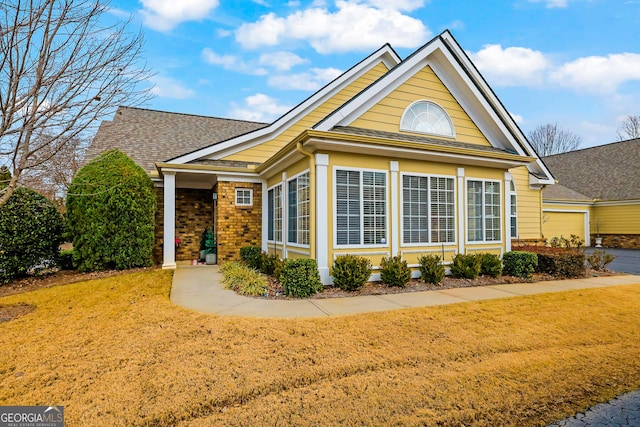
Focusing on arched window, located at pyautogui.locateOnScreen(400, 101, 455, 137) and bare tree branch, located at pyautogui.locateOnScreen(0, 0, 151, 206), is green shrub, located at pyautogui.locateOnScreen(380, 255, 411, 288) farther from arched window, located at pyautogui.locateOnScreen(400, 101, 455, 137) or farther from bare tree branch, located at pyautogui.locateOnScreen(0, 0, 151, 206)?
bare tree branch, located at pyautogui.locateOnScreen(0, 0, 151, 206)

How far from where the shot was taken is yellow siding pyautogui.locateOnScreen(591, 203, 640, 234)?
63.5ft

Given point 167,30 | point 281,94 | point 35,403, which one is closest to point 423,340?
point 35,403

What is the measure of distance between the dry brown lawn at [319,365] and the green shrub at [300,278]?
1641 mm

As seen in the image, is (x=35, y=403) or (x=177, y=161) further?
(x=177, y=161)

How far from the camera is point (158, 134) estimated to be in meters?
14.0

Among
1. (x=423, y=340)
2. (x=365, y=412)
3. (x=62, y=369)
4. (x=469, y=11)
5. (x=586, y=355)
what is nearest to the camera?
(x=365, y=412)

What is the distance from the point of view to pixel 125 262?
9484 mm

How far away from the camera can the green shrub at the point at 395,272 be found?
7.58 metres

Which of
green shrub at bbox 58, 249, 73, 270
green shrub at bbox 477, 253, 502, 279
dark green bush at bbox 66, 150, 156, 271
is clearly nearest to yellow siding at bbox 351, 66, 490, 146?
green shrub at bbox 477, 253, 502, 279

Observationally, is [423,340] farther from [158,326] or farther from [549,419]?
[158,326]

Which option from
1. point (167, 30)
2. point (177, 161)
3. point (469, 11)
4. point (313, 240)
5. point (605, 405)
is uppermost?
point (469, 11)

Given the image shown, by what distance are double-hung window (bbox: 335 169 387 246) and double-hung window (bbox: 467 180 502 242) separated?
2.78 meters

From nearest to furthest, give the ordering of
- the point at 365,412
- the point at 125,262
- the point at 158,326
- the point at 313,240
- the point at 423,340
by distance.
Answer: the point at 365,412, the point at 423,340, the point at 158,326, the point at 313,240, the point at 125,262

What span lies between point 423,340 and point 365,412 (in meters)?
1.87
